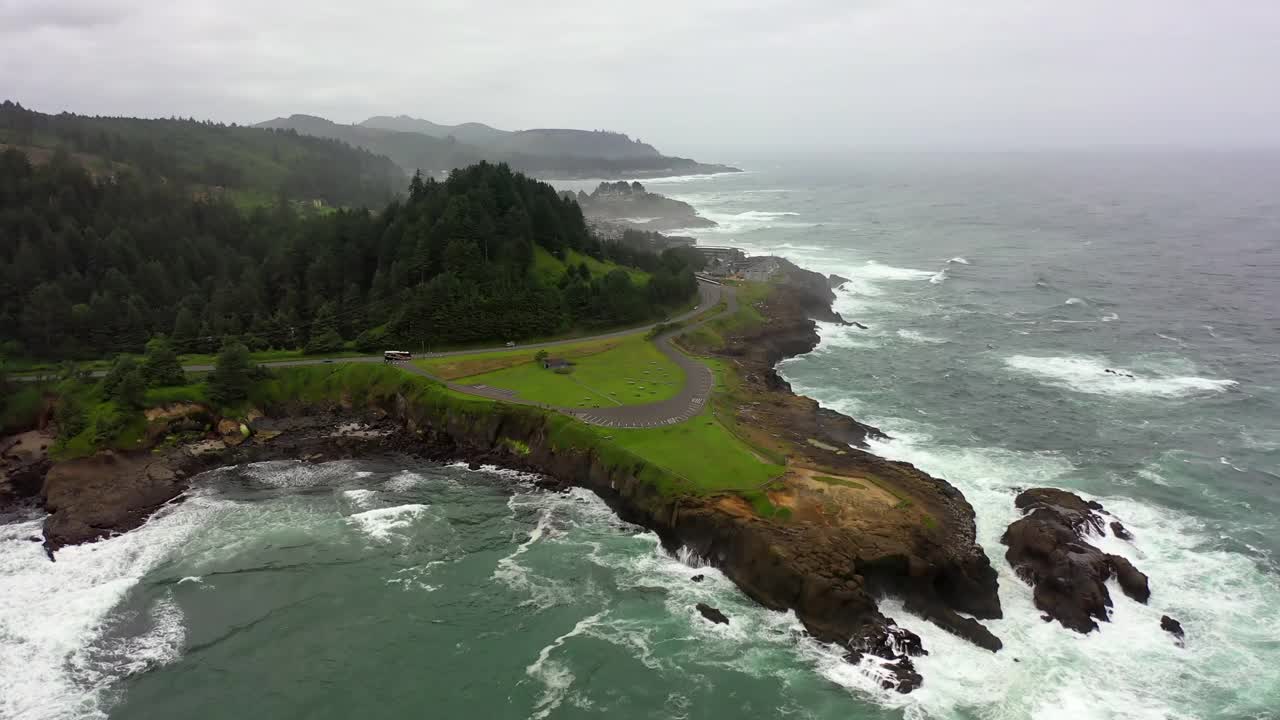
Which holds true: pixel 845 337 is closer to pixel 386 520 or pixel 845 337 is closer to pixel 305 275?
pixel 386 520

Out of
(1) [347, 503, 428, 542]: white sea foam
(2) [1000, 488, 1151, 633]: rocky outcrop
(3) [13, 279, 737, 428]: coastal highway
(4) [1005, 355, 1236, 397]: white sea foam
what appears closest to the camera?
(2) [1000, 488, 1151, 633]: rocky outcrop

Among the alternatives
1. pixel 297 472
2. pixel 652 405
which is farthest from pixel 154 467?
pixel 652 405

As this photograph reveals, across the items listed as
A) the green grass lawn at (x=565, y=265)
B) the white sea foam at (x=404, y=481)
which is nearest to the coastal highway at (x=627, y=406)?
the white sea foam at (x=404, y=481)

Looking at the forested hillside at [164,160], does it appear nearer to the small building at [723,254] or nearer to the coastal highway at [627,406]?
the small building at [723,254]

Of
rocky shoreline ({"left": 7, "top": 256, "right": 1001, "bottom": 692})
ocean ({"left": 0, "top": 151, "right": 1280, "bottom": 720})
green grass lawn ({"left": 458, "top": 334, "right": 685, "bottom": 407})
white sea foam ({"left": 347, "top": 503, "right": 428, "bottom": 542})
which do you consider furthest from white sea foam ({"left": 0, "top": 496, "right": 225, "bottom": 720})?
green grass lawn ({"left": 458, "top": 334, "right": 685, "bottom": 407})

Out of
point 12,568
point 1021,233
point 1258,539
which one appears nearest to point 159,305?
point 12,568

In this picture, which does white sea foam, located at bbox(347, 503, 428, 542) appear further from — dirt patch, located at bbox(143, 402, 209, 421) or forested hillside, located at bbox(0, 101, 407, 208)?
forested hillside, located at bbox(0, 101, 407, 208)

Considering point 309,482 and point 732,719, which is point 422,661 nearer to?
point 732,719
